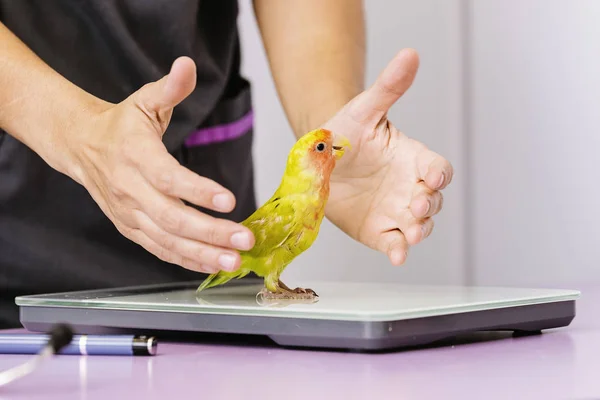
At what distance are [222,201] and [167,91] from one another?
103mm

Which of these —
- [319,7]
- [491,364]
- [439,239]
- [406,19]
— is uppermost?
[406,19]

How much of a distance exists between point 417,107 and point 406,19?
21 cm

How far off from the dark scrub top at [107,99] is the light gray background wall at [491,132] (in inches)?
18.8

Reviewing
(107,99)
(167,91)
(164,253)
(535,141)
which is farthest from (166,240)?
(535,141)

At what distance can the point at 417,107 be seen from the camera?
2100 mm

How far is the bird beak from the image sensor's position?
2.73ft

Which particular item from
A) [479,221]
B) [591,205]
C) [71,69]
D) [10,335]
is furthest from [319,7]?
[479,221]

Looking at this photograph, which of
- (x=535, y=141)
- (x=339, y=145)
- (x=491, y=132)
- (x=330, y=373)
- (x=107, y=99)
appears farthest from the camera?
(x=491, y=132)

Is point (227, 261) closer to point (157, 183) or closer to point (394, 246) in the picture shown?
point (157, 183)

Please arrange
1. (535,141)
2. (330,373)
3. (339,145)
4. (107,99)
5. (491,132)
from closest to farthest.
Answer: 1. (330,373)
2. (339,145)
3. (107,99)
4. (535,141)
5. (491,132)

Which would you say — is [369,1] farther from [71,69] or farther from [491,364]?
[491,364]

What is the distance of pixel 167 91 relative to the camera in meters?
0.71

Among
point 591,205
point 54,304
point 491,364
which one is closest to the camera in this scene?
point 491,364

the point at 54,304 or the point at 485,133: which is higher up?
the point at 485,133
